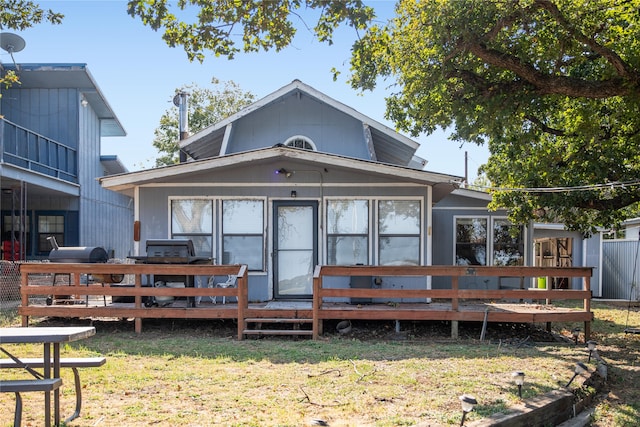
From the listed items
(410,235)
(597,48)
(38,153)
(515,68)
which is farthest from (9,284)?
(597,48)

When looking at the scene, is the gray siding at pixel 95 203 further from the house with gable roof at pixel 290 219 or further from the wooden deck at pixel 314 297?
the wooden deck at pixel 314 297

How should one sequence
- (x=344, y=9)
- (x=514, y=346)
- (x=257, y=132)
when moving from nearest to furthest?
(x=344, y=9) < (x=514, y=346) < (x=257, y=132)

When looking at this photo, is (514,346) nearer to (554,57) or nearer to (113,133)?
(554,57)

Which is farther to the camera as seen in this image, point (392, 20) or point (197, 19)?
point (392, 20)

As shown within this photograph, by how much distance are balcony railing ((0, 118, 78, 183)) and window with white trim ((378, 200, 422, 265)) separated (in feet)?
32.1

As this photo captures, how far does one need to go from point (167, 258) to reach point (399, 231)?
4.26 metres

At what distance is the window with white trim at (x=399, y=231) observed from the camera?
9852mm

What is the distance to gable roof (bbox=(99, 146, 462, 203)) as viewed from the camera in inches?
367

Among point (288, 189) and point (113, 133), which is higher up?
point (113, 133)

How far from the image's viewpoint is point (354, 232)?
9.93m

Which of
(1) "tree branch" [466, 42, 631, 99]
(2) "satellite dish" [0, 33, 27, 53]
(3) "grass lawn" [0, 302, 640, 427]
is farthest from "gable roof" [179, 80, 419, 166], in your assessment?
(2) "satellite dish" [0, 33, 27, 53]

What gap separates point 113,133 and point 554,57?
18.2m

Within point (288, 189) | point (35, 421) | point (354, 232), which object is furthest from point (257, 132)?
point (35, 421)

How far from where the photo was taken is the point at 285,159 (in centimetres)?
972
